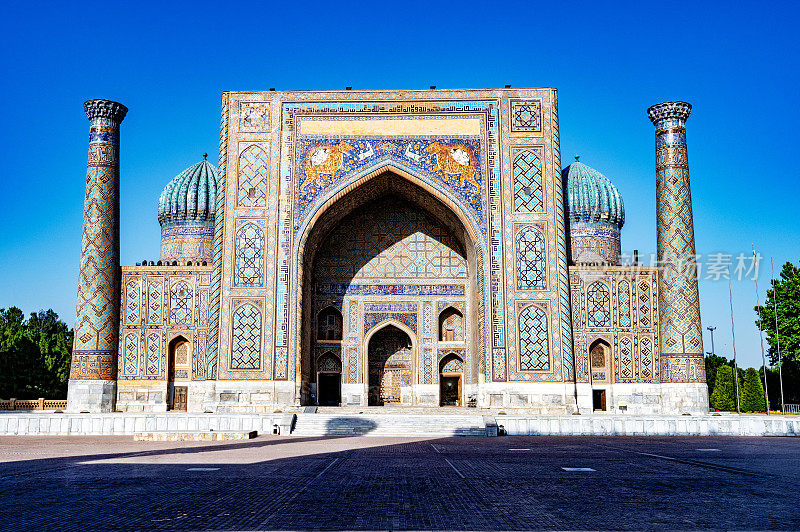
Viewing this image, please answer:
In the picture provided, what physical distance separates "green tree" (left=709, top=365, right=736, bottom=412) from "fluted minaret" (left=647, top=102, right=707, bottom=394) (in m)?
4.34

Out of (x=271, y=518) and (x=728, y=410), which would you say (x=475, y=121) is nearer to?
(x=728, y=410)

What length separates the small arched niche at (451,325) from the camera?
633 inches

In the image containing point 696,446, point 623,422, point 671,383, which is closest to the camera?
point 696,446

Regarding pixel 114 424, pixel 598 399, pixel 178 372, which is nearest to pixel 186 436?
pixel 114 424

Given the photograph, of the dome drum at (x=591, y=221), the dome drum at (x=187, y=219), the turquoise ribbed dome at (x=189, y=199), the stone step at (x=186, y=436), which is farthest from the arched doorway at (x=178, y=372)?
the dome drum at (x=591, y=221)

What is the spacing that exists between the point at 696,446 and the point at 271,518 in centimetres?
623

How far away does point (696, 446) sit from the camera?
8266 mm

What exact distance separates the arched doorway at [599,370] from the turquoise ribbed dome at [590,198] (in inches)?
173

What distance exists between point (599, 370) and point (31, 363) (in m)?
16.1

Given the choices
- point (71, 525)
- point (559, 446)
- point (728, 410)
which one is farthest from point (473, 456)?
point (728, 410)

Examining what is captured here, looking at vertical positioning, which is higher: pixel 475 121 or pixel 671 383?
pixel 475 121

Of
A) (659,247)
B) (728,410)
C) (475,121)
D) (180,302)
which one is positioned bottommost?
(728,410)

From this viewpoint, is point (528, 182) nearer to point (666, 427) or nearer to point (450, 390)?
point (450, 390)

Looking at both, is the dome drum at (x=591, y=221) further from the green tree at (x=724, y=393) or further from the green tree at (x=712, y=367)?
the green tree at (x=712, y=367)
